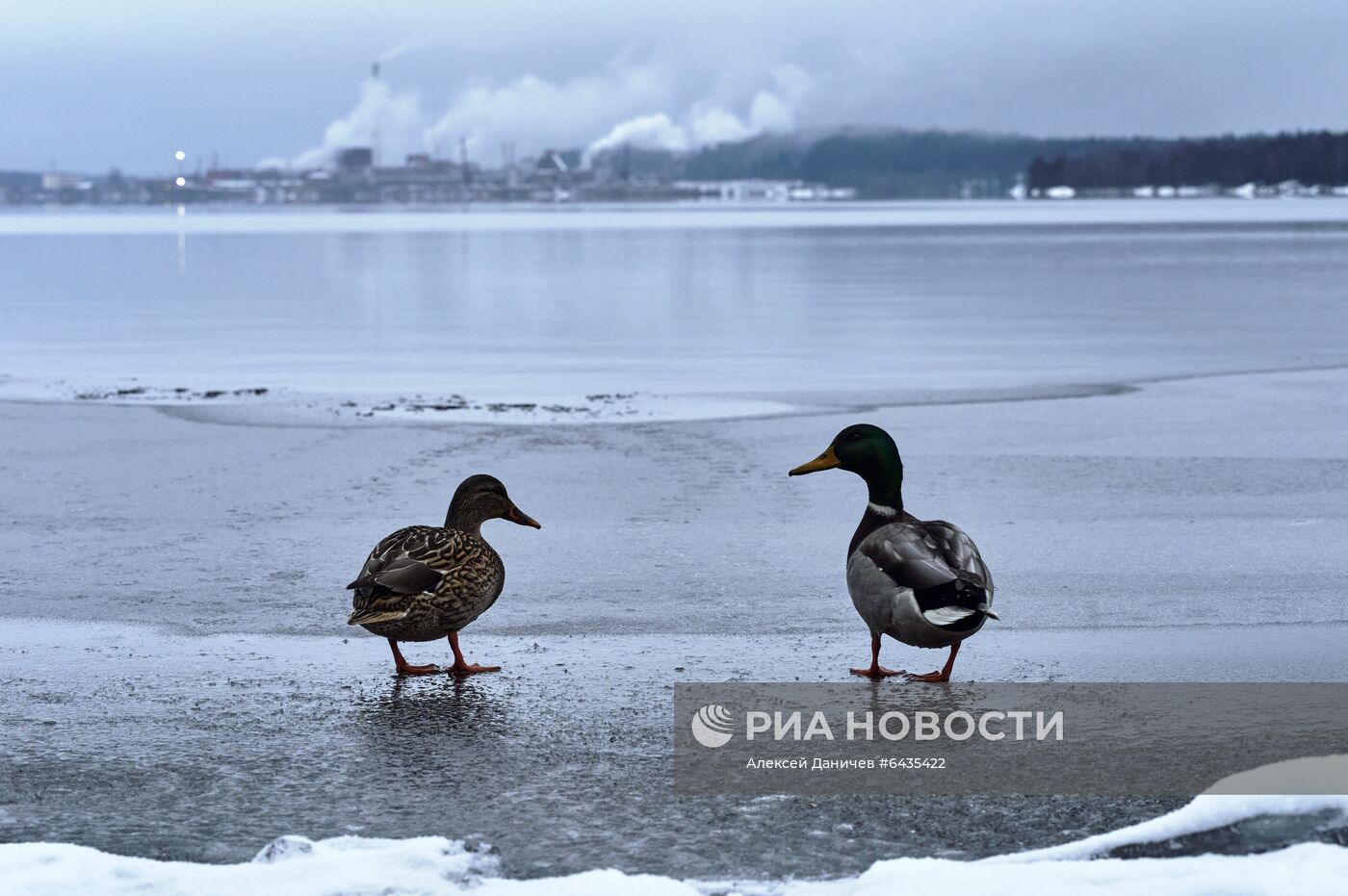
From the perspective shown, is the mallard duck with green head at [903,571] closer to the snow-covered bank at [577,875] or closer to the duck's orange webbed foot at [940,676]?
the duck's orange webbed foot at [940,676]

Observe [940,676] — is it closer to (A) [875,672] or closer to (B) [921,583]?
(A) [875,672]

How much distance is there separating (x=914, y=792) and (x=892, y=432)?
27.4ft

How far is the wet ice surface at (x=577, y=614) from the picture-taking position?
421cm

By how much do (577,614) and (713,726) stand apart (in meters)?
1.72

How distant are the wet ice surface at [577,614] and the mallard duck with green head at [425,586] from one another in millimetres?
207

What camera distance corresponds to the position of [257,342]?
21406mm

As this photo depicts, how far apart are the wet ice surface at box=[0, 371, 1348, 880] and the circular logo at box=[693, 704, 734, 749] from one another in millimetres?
105

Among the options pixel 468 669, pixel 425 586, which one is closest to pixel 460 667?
pixel 468 669

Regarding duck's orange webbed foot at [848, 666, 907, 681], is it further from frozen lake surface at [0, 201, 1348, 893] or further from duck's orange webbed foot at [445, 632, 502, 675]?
A: duck's orange webbed foot at [445, 632, 502, 675]

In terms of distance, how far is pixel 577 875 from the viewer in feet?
12.5

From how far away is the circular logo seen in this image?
15.8ft

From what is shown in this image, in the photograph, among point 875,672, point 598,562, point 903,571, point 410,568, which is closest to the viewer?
point 903,571

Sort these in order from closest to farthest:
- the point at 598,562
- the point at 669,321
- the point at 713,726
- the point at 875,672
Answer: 1. the point at 713,726
2. the point at 875,672
3. the point at 598,562
4. the point at 669,321

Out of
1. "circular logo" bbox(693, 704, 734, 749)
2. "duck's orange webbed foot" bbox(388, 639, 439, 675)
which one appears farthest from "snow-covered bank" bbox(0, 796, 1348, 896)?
"duck's orange webbed foot" bbox(388, 639, 439, 675)
